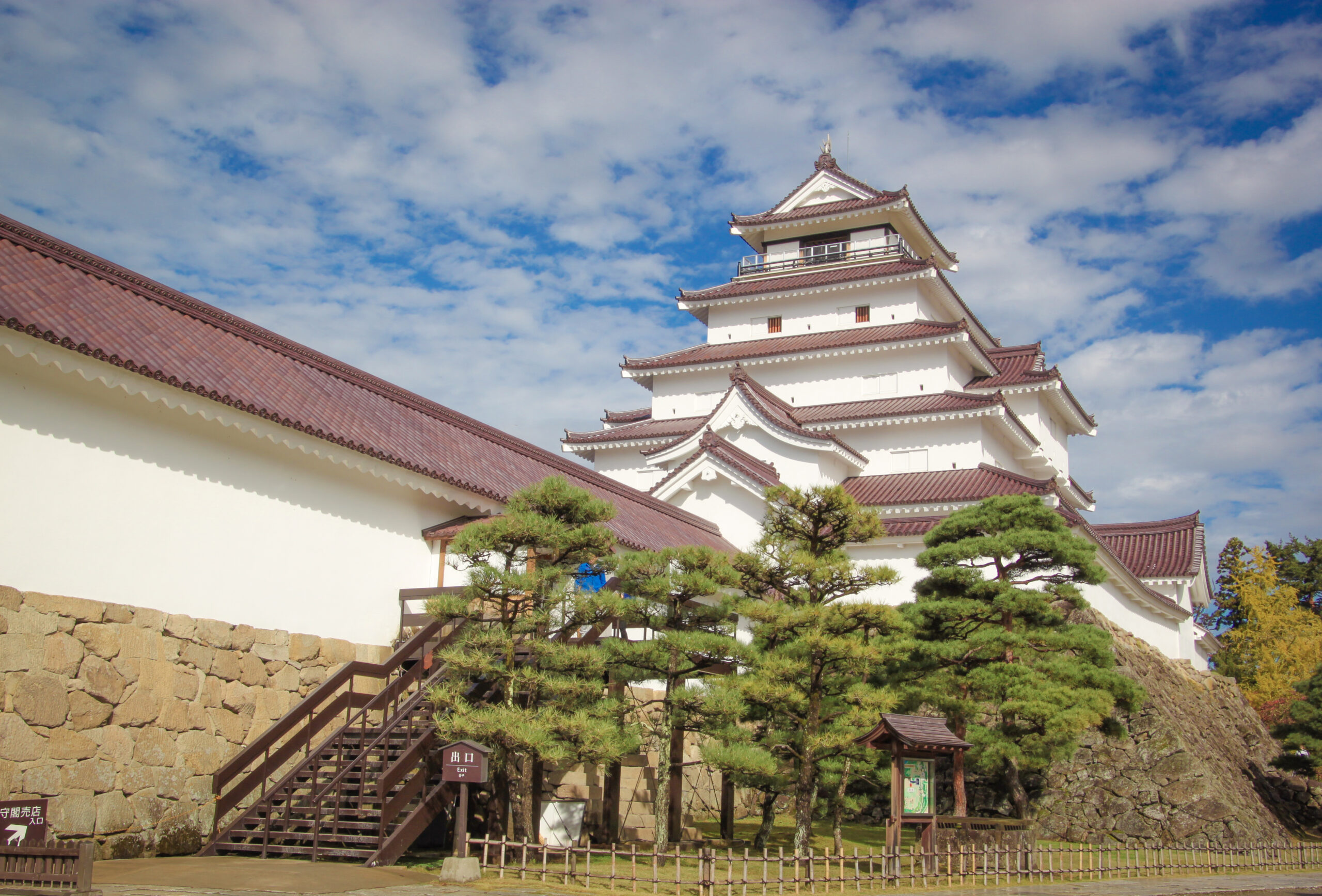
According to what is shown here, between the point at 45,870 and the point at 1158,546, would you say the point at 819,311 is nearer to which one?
the point at 1158,546

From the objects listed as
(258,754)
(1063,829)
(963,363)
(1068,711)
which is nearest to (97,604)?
(258,754)

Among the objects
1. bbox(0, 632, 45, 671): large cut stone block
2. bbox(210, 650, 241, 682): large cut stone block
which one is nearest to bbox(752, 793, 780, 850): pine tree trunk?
bbox(210, 650, 241, 682): large cut stone block

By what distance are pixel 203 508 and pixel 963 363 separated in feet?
79.6

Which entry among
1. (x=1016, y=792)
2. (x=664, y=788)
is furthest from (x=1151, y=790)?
(x=664, y=788)

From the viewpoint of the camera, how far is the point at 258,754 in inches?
480

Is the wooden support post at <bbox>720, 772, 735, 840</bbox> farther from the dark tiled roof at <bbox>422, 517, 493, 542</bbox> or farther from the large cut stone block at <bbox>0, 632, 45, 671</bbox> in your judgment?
the large cut stone block at <bbox>0, 632, 45, 671</bbox>

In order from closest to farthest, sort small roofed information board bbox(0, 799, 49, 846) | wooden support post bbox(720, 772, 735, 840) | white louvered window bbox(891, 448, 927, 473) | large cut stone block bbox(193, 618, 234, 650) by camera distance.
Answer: small roofed information board bbox(0, 799, 49, 846) < large cut stone block bbox(193, 618, 234, 650) < wooden support post bbox(720, 772, 735, 840) < white louvered window bbox(891, 448, 927, 473)

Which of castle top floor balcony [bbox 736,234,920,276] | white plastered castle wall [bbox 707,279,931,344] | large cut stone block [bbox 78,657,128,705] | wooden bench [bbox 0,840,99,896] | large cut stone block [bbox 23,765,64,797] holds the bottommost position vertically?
wooden bench [bbox 0,840,99,896]

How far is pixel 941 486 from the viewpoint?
26.1 metres

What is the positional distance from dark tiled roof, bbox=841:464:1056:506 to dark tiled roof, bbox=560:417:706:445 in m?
5.82

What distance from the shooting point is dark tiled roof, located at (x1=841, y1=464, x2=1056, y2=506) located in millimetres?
24734

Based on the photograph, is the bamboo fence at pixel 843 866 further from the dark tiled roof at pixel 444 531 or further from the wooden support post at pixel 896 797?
the dark tiled roof at pixel 444 531

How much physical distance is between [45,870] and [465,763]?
3.78 m

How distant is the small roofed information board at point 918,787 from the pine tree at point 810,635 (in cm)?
87
